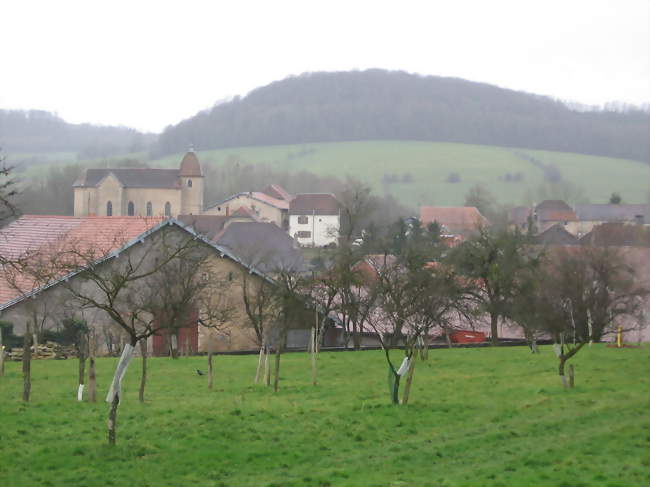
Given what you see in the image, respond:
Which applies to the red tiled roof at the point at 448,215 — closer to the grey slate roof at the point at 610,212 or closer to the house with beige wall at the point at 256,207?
the grey slate roof at the point at 610,212

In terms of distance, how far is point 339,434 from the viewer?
15359 millimetres

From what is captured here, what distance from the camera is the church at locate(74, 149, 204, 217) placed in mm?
129500

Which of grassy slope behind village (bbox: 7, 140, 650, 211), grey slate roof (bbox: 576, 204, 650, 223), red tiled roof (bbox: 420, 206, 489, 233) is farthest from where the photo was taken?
grassy slope behind village (bbox: 7, 140, 650, 211)

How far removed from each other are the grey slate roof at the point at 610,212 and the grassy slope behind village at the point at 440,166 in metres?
19.7

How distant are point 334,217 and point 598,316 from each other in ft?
318

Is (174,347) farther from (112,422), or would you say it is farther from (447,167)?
(447,167)

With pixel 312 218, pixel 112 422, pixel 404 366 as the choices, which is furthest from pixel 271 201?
pixel 112 422

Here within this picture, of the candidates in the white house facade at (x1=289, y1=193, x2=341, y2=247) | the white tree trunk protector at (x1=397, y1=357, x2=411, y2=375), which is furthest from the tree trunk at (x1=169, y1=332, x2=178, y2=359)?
the white house facade at (x1=289, y1=193, x2=341, y2=247)

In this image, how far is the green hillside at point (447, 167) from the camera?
15525 cm

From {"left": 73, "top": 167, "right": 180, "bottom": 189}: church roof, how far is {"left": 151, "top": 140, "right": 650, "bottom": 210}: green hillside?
122 feet

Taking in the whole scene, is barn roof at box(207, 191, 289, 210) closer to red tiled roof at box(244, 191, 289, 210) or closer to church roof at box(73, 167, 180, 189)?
red tiled roof at box(244, 191, 289, 210)

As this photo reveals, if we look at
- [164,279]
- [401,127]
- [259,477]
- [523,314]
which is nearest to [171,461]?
[259,477]

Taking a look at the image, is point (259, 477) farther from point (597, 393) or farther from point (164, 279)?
point (164, 279)

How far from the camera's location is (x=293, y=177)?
545ft
